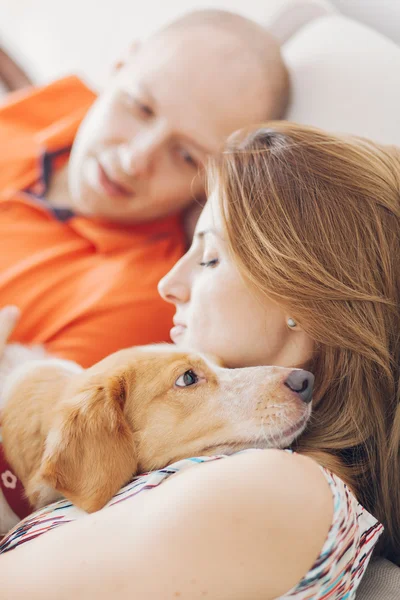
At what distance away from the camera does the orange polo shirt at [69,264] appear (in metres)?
1.69

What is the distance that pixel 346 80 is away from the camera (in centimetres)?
167

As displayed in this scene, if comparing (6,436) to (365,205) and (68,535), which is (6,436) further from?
(365,205)

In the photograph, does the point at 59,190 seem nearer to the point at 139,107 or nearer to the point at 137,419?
the point at 139,107

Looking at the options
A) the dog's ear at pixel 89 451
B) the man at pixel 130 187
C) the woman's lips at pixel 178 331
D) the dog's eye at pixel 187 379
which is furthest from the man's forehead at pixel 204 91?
the dog's ear at pixel 89 451

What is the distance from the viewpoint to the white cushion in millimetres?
1562

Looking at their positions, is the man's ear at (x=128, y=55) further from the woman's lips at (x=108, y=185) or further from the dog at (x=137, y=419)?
the dog at (x=137, y=419)

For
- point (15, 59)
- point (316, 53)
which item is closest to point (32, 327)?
point (316, 53)

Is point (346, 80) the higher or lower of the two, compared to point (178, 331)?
higher

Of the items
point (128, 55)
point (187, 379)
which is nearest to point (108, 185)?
point (128, 55)

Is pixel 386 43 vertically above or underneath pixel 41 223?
above

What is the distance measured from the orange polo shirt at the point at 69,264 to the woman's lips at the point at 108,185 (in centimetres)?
15

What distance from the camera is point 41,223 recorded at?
202 centimetres

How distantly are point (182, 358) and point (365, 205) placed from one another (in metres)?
0.48

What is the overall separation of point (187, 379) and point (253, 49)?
1119 millimetres
